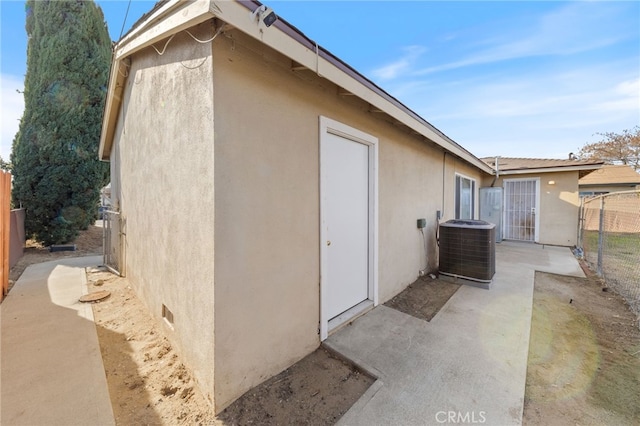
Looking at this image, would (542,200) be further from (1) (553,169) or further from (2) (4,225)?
(2) (4,225)

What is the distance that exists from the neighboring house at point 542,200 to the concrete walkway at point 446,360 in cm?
697

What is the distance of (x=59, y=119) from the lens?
25.5ft

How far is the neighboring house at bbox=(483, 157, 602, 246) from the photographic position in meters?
8.52

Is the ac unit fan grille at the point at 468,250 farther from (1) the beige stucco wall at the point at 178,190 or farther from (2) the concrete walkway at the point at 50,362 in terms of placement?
(2) the concrete walkway at the point at 50,362

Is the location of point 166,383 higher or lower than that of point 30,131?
lower

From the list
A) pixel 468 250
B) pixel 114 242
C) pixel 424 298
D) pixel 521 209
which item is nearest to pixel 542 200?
pixel 521 209

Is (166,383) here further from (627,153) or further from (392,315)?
(627,153)

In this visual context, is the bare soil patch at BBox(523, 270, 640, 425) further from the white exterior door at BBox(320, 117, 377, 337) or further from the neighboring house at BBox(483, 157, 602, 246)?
the neighboring house at BBox(483, 157, 602, 246)

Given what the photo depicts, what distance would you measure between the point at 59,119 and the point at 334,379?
1089cm

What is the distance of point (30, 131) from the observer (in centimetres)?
759

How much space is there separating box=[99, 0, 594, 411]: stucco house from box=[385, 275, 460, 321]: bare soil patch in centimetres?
25

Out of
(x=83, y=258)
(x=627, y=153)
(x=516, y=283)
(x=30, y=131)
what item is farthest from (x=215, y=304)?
(x=627, y=153)

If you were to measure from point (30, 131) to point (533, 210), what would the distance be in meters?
17.0

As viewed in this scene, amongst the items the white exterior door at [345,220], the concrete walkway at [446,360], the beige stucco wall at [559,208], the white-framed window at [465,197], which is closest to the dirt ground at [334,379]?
the concrete walkway at [446,360]
